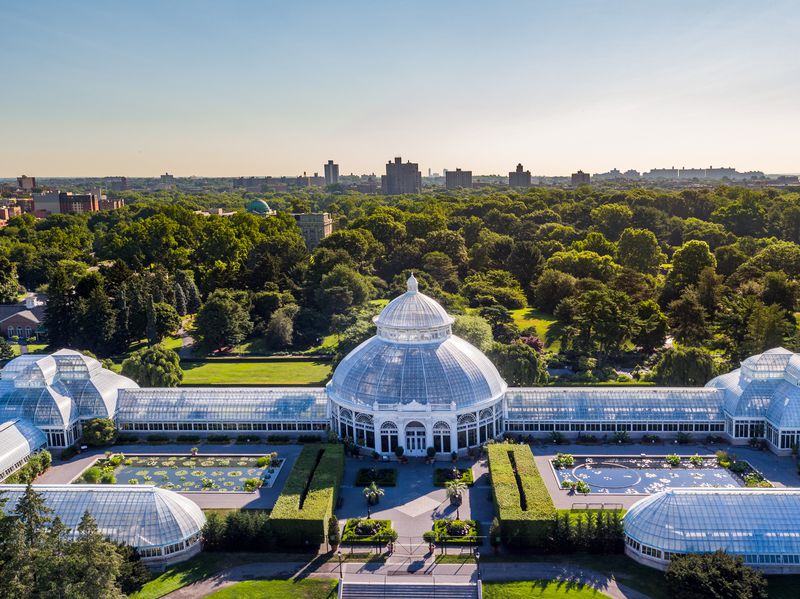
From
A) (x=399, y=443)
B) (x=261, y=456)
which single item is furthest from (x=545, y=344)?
(x=261, y=456)

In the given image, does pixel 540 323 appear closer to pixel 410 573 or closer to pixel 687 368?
pixel 687 368

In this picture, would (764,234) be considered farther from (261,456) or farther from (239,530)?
(239,530)

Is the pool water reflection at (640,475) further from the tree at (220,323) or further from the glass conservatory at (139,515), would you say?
the tree at (220,323)

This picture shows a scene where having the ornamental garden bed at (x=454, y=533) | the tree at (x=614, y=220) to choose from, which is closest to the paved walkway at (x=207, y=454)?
the ornamental garden bed at (x=454, y=533)

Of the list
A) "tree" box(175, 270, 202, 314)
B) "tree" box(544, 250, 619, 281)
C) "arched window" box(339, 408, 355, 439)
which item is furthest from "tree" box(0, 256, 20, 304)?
"tree" box(544, 250, 619, 281)

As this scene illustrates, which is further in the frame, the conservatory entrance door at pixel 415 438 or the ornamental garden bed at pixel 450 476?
the conservatory entrance door at pixel 415 438

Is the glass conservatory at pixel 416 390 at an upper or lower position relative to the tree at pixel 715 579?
upper

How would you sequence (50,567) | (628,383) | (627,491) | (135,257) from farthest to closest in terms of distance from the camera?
1. (135,257)
2. (628,383)
3. (627,491)
4. (50,567)
